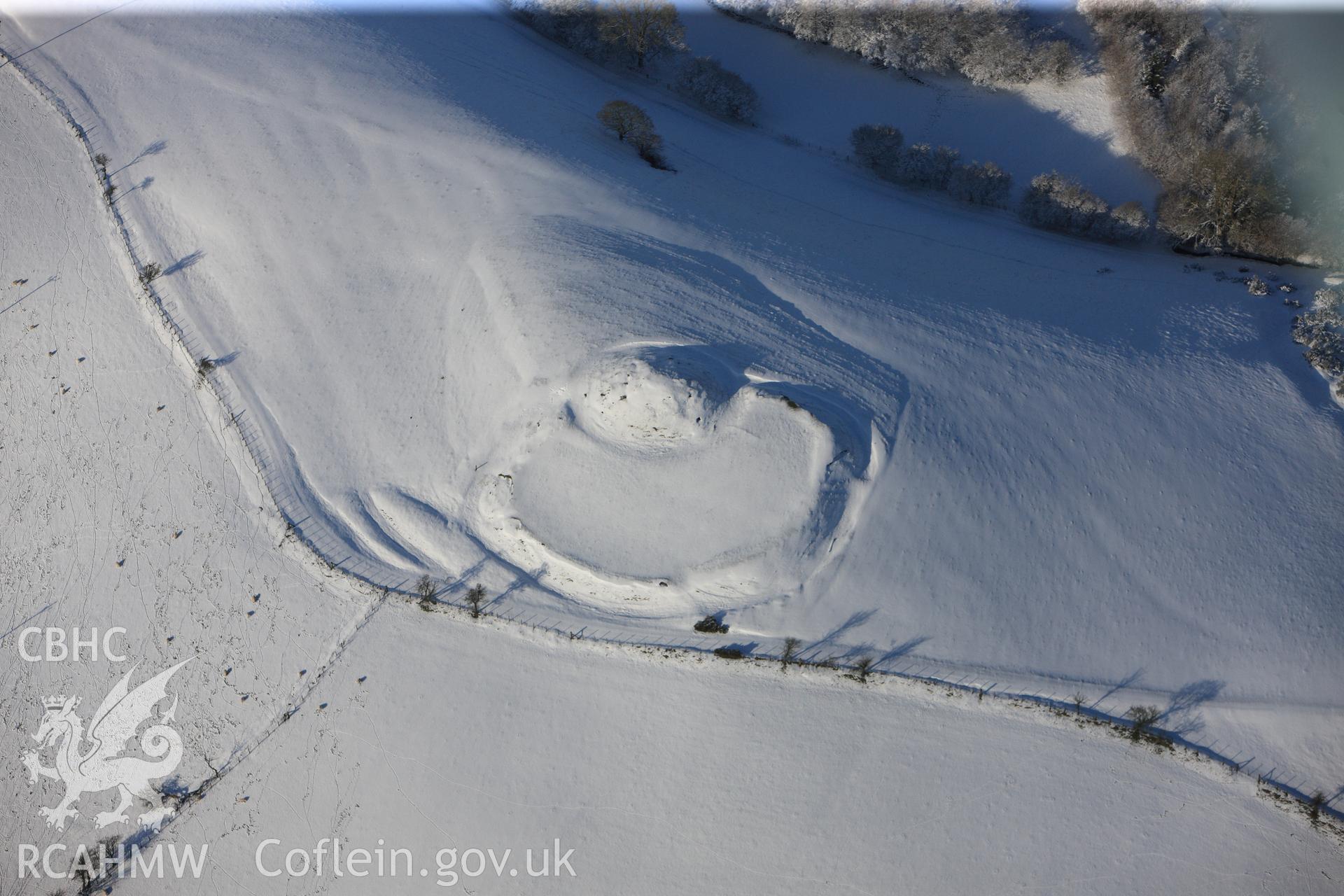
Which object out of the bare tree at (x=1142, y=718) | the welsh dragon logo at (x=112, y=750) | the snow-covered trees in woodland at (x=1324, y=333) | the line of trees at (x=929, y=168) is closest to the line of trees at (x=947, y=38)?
the line of trees at (x=929, y=168)

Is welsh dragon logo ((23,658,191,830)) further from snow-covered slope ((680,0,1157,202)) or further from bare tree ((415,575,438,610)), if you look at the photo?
snow-covered slope ((680,0,1157,202))

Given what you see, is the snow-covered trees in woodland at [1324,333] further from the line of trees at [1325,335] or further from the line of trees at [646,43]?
the line of trees at [646,43]

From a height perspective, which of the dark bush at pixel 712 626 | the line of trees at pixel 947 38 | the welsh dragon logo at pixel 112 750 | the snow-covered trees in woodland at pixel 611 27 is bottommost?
the welsh dragon logo at pixel 112 750

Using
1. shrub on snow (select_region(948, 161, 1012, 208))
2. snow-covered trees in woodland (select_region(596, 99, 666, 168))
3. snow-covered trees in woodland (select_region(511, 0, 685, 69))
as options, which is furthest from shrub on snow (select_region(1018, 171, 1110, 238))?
snow-covered trees in woodland (select_region(511, 0, 685, 69))

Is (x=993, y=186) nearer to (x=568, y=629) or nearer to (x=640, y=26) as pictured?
(x=640, y=26)

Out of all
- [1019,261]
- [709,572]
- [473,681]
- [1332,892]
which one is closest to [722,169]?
[1019,261]

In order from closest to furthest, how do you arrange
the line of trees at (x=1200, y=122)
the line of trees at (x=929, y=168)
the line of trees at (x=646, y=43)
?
the line of trees at (x=1200, y=122) < the line of trees at (x=929, y=168) < the line of trees at (x=646, y=43)

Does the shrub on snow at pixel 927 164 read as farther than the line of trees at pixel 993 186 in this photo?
Yes
